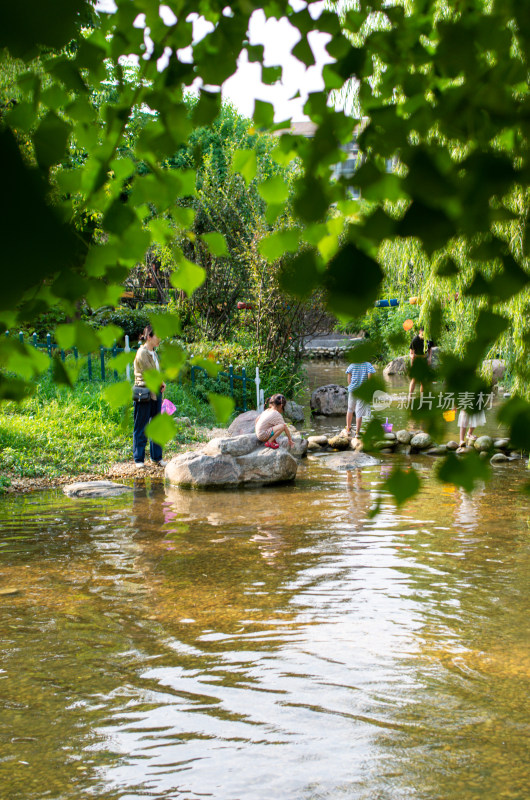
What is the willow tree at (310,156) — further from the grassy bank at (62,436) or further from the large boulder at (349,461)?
the large boulder at (349,461)

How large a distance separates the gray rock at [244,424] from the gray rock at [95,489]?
3219 mm

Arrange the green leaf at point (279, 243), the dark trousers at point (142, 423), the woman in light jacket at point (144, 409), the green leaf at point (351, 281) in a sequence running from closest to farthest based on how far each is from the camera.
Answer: the green leaf at point (351, 281) → the green leaf at point (279, 243) → the woman in light jacket at point (144, 409) → the dark trousers at point (142, 423)

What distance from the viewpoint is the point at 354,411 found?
43.1 feet

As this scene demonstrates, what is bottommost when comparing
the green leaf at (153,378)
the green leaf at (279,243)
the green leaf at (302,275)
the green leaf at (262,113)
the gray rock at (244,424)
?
the gray rock at (244,424)

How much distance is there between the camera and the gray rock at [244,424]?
487 inches

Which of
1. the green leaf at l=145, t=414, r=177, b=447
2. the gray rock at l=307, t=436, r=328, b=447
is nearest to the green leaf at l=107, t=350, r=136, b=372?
the green leaf at l=145, t=414, r=177, b=447

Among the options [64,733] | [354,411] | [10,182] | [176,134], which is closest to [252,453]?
[354,411]

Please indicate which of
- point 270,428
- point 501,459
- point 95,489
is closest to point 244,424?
point 270,428

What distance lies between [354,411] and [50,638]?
8.81 m

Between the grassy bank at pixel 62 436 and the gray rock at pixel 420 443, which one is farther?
the gray rock at pixel 420 443

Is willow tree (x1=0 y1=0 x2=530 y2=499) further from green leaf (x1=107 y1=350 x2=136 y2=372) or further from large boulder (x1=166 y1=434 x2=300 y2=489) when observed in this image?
large boulder (x1=166 y1=434 x2=300 y2=489)

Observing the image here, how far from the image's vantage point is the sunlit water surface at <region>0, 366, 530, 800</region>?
11.5 feet

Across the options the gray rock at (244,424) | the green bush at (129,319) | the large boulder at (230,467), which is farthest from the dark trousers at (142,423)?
the green bush at (129,319)

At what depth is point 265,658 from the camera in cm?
462
